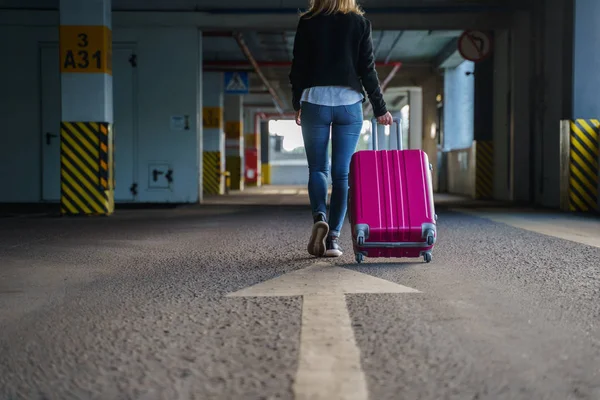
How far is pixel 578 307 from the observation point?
281 cm

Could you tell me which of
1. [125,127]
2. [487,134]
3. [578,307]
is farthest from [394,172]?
[487,134]

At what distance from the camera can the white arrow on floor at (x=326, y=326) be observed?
5.80 feet

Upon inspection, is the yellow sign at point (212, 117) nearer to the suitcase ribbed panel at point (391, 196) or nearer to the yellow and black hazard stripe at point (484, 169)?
the yellow and black hazard stripe at point (484, 169)

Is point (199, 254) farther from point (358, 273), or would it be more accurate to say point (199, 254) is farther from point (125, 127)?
point (125, 127)

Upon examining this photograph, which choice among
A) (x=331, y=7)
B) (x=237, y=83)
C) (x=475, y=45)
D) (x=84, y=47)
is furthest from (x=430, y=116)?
(x=331, y=7)

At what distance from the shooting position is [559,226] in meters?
7.23

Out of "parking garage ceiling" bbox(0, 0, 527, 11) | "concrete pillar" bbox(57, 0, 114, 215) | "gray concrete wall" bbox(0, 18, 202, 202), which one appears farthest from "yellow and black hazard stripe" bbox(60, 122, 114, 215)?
"parking garage ceiling" bbox(0, 0, 527, 11)

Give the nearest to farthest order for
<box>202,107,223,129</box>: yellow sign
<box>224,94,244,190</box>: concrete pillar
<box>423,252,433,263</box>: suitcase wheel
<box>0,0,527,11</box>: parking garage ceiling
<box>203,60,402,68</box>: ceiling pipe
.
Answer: <box>423,252,433,263</box>: suitcase wheel, <box>0,0,527,11</box>: parking garage ceiling, <box>203,60,402,68</box>: ceiling pipe, <box>202,107,223,129</box>: yellow sign, <box>224,94,244,190</box>: concrete pillar

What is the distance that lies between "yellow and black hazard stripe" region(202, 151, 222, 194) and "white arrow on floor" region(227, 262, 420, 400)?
17.7 m

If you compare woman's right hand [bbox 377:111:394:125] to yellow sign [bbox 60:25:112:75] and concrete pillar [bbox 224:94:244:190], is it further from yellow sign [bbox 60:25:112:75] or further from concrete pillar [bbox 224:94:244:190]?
concrete pillar [bbox 224:94:244:190]

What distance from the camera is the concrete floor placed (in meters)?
1.81

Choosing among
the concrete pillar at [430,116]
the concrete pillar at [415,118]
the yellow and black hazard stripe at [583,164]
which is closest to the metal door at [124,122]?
the yellow and black hazard stripe at [583,164]

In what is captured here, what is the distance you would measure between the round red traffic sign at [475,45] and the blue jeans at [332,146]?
10.7 metres

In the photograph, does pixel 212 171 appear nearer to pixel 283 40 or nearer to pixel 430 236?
pixel 283 40
